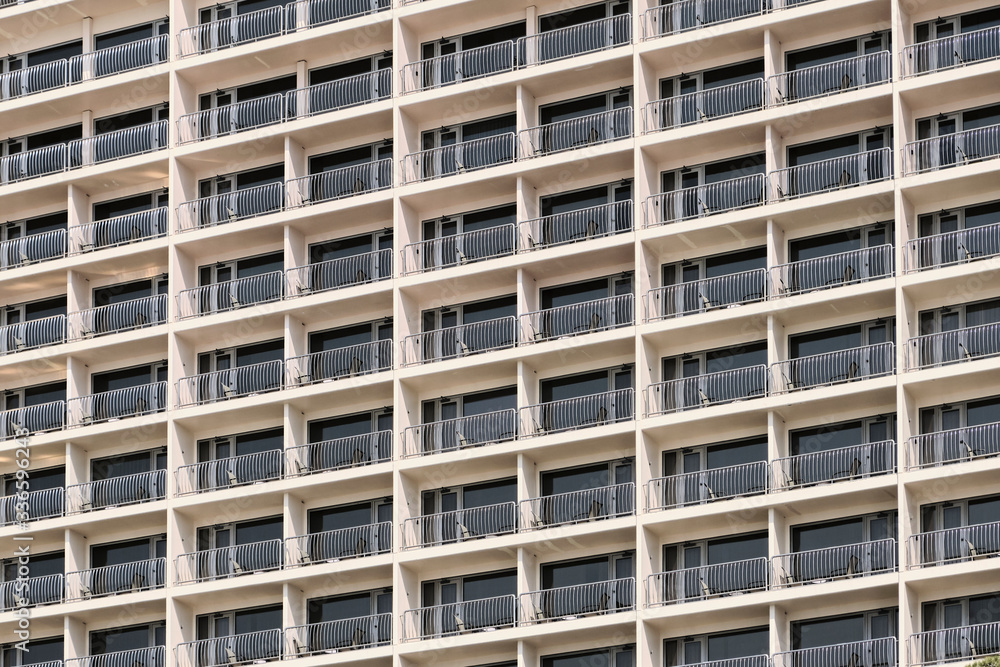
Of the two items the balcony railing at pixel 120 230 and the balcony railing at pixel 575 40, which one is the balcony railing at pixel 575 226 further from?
the balcony railing at pixel 120 230

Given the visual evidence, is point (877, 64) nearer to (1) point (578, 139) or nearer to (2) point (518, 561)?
(1) point (578, 139)

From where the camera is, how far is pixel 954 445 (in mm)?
74000

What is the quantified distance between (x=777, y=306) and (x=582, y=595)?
9736mm

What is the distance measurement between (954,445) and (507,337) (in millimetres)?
13831

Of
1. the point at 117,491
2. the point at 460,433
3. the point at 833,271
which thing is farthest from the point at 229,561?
the point at 833,271

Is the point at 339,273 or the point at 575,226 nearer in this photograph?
the point at 575,226

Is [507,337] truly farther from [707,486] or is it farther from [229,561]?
[229,561]

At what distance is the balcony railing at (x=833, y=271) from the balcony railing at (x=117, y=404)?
19509 millimetres

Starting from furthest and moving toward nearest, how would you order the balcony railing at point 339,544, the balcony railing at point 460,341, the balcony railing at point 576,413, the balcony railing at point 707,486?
the balcony railing at point 460,341 < the balcony railing at point 339,544 < the balcony railing at point 576,413 < the balcony railing at point 707,486

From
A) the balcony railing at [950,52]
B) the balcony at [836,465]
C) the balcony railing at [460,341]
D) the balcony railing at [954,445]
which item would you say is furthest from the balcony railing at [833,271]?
the balcony railing at [460,341]

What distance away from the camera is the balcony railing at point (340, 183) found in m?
83.1

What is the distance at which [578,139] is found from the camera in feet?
265

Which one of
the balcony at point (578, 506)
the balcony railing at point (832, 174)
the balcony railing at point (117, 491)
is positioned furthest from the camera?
the balcony railing at point (117, 491)

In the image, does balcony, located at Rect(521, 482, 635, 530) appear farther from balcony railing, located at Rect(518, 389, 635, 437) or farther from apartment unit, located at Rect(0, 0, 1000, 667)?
balcony railing, located at Rect(518, 389, 635, 437)
